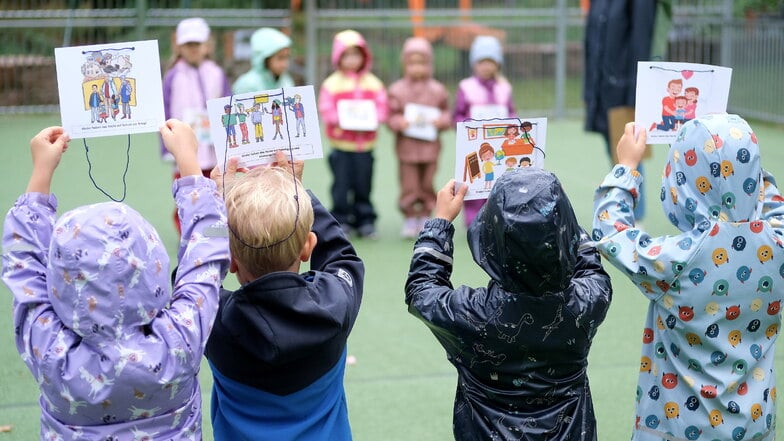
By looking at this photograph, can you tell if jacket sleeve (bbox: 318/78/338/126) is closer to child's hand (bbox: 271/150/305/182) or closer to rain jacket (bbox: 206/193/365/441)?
child's hand (bbox: 271/150/305/182)

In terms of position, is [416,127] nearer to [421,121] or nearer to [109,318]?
Result: [421,121]

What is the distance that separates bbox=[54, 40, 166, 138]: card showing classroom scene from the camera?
273 cm

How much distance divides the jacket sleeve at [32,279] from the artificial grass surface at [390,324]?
184cm

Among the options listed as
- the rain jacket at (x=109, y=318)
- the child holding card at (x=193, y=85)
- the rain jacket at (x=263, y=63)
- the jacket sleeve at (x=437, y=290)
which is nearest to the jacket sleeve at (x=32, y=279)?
the rain jacket at (x=109, y=318)

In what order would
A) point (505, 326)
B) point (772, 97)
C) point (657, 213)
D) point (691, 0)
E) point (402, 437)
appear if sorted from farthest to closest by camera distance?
point (691, 0) → point (772, 97) → point (657, 213) → point (402, 437) → point (505, 326)

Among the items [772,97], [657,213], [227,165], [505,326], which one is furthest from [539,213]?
[772,97]

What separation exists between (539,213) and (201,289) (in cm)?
77

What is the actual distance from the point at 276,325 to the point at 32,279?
54 centimetres

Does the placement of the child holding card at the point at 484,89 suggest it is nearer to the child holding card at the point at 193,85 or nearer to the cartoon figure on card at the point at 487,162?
the child holding card at the point at 193,85

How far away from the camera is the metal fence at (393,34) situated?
13.3 metres

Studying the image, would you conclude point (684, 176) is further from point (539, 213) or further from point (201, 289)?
point (201, 289)

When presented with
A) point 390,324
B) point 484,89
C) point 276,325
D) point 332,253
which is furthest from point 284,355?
point 484,89

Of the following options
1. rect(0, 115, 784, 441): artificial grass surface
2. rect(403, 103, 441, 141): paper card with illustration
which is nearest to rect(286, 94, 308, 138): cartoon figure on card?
rect(0, 115, 784, 441): artificial grass surface

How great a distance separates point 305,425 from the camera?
243 centimetres
